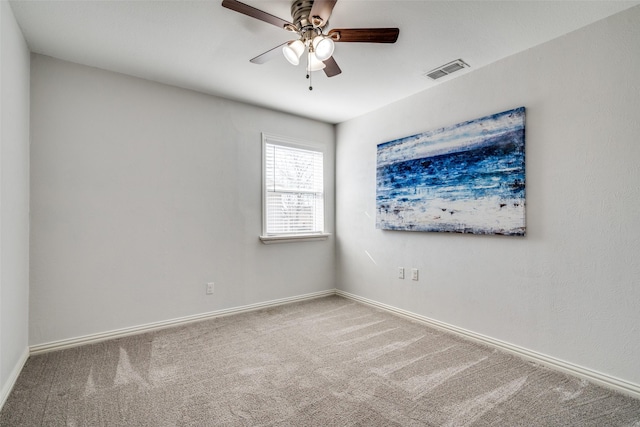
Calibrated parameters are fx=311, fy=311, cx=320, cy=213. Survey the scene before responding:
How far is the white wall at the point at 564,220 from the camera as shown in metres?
1.98

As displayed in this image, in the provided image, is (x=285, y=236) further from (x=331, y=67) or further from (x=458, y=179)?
(x=331, y=67)

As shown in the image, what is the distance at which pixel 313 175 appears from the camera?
4.21m

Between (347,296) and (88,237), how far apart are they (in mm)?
2939

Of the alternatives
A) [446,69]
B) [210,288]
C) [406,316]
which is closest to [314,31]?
[446,69]

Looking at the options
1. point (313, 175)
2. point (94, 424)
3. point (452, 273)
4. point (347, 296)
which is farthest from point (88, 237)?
point (452, 273)

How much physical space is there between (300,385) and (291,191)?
2395 millimetres

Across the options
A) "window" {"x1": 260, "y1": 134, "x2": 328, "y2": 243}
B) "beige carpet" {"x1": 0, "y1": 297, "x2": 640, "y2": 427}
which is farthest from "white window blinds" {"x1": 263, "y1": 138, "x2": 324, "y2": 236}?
"beige carpet" {"x1": 0, "y1": 297, "x2": 640, "y2": 427}

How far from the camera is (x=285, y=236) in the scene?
12.6 ft

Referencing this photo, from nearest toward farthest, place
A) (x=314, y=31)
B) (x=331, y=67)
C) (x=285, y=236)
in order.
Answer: (x=314, y=31)
(x=331, y=67)
(x=285, y=236)

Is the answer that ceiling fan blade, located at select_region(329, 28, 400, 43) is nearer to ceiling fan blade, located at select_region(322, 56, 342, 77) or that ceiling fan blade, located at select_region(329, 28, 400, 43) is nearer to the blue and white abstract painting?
ceiling fan blade, located at select_region(322, 56, 342, 77)

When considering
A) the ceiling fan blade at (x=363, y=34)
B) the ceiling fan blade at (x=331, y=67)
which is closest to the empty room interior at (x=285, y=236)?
the ceiling fan blade at (x=363, y=34)

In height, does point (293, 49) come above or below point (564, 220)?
above

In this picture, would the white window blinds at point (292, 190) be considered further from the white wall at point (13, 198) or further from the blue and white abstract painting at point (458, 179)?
the white wall at point (13, 198)

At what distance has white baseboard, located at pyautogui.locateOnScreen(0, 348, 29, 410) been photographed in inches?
72.7
